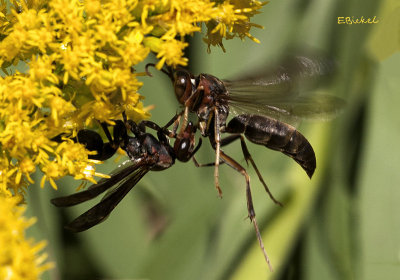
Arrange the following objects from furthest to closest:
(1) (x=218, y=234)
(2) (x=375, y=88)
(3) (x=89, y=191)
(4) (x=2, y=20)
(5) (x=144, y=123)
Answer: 1. (2) (x=375, y=88)
2. (1) (x=218, y=234)
3. (5) (x=144, y=123)
4. (4) (x=2, y=20)
5. (3) (x=89, y=191)

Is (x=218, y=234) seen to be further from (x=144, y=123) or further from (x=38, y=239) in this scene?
(x=144, y=123)

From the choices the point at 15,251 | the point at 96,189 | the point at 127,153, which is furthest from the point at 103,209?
the point at 15,251

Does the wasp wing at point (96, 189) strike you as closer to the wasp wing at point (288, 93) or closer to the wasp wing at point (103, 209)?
the wasp wing at point (103, 209)

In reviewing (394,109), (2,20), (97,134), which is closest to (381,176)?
(394,109)

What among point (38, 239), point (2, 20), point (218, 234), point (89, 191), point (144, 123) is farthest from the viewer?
point (218, 234)

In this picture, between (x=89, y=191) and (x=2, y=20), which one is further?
(x=2, y=20)

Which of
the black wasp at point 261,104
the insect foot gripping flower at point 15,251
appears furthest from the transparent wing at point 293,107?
the insect foot gripping flower at point 15,251

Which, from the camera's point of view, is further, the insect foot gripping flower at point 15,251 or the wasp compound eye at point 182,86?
the wasp compound eye at point 182,86

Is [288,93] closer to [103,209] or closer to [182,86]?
[182,86]
